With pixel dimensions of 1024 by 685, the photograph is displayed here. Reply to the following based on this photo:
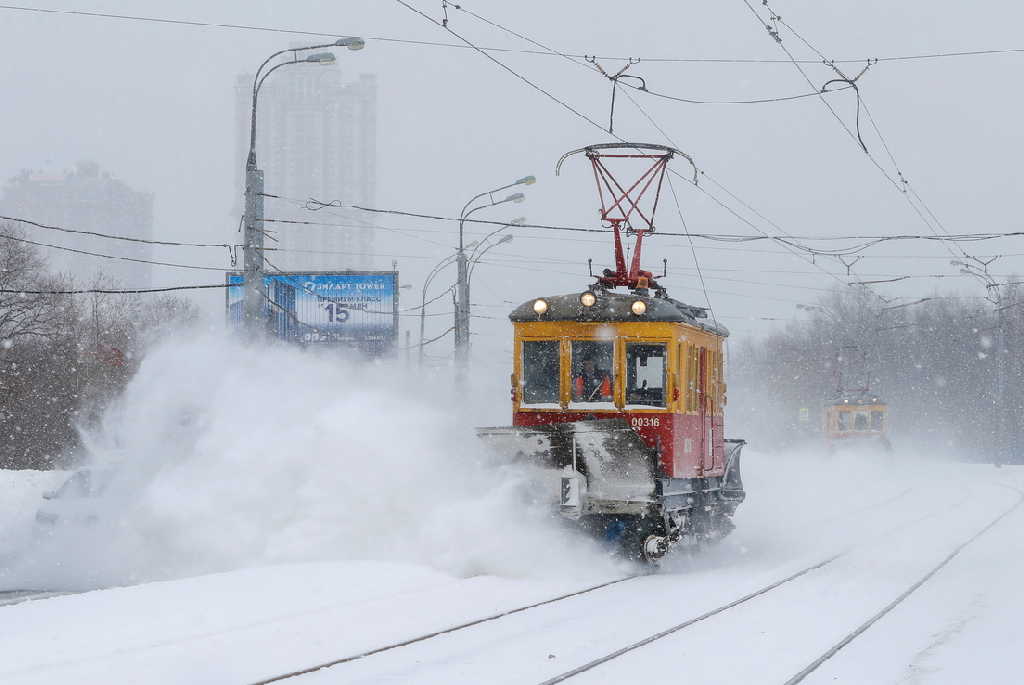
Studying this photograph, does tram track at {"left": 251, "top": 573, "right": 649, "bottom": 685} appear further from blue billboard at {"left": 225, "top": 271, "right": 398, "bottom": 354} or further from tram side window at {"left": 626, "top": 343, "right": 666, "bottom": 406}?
blue billboard at {"left": 225, "top": 271, "right": 398, "bottom": 354}

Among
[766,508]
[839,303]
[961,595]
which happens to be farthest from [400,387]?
[839,303]

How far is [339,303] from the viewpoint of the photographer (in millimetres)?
47781

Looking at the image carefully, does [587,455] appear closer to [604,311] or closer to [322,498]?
[604,311]

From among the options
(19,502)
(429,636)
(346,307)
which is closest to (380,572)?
(429,636)

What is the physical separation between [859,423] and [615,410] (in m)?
32.4

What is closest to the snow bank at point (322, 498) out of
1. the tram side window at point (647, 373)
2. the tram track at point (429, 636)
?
the tram track at point (429, 636)

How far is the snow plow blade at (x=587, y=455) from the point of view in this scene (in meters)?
14.5

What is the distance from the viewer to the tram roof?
15.4 meters

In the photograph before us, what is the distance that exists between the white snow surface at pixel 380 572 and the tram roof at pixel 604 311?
164cm

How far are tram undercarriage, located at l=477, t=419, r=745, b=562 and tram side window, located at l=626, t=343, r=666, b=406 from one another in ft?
1.56

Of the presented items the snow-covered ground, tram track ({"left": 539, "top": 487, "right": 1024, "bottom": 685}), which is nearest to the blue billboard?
tram track ({"left": 539, "top": 487, "right": 1024, "bottom": 685})

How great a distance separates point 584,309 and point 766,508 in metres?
12.1

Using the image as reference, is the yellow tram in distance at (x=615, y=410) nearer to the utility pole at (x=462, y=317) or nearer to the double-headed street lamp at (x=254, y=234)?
the double-headed street lamp at (x=254, y=234)

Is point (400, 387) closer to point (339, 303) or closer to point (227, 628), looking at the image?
point (227, 628)
